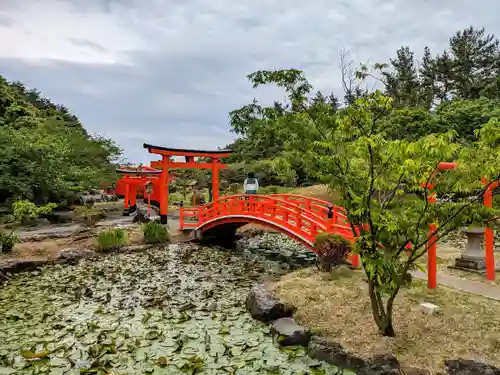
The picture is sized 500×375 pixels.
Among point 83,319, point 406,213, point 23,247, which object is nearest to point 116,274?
point 83,319

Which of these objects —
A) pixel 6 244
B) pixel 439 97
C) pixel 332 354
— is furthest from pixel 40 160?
pixel 439 97

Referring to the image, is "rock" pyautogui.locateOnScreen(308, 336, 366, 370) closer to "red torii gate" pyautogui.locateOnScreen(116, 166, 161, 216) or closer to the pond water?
the pond water

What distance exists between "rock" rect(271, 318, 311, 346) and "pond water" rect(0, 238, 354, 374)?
140 millimetres

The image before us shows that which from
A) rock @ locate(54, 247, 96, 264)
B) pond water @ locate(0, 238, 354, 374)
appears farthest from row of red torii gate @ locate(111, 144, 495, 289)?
rock @ locate(54, 247, 96, 264)

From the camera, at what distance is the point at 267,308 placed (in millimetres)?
6266

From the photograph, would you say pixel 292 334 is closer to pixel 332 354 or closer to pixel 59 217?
pixel 332 354

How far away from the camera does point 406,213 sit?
14.7 ft

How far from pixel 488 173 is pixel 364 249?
Result: 159cm

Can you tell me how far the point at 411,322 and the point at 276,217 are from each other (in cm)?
760

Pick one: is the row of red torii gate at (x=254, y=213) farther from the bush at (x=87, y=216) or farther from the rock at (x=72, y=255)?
the rock at (x=72, y=255)

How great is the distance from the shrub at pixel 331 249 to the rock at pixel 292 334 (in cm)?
233

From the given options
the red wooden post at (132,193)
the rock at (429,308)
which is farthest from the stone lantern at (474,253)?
the red wooden post at (132,193)

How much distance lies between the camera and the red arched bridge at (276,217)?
349 inches

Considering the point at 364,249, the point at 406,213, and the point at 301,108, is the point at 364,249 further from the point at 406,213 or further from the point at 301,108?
the point at 301,108
